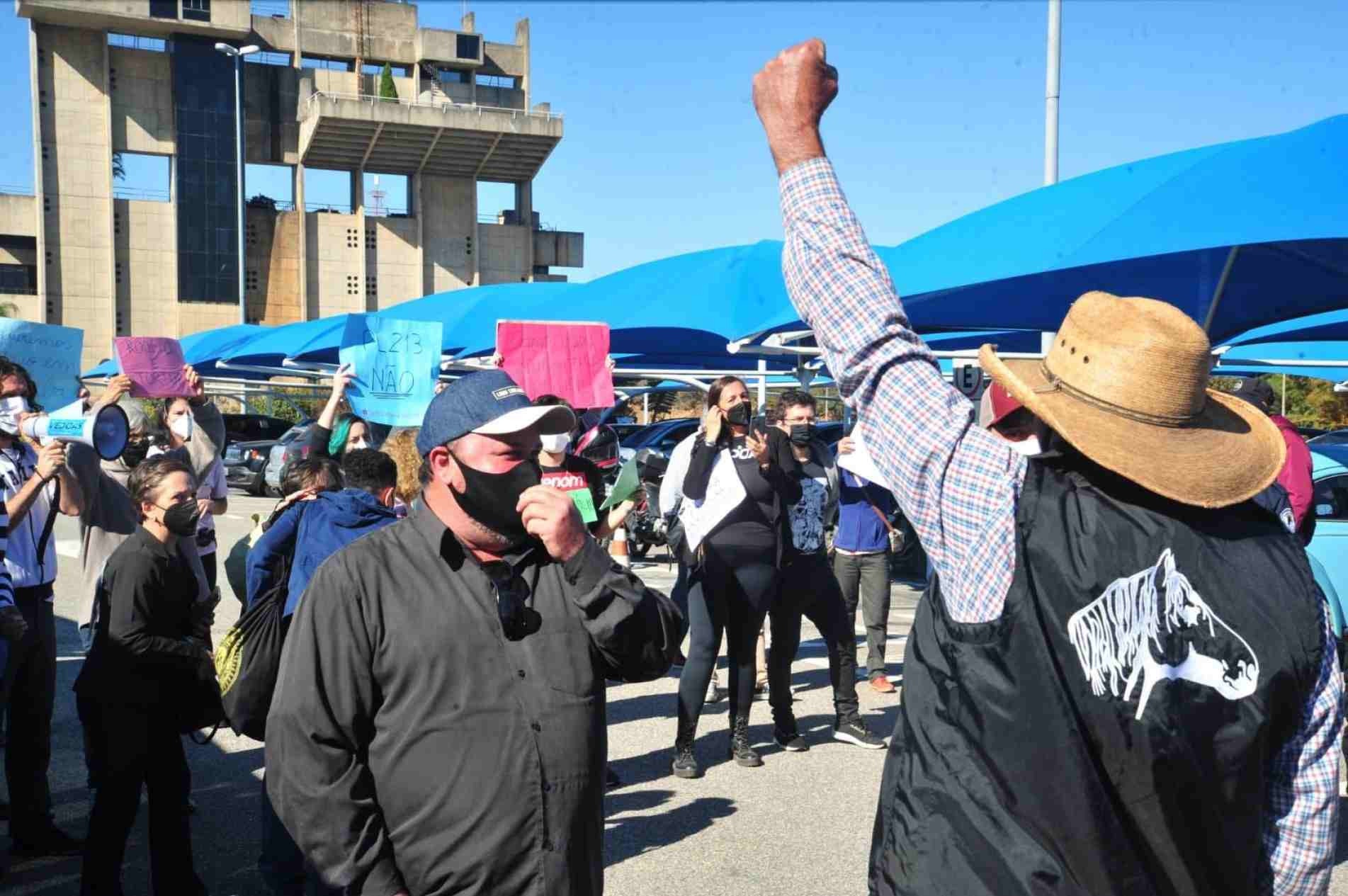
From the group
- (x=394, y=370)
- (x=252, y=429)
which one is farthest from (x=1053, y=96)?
(x=252, y=429)

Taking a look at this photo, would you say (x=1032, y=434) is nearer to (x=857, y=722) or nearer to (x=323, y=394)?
(x=857, y=722)

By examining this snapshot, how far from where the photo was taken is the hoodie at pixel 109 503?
19.0 ft

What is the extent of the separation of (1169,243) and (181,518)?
4869 millimetres

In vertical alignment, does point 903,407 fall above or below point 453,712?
above

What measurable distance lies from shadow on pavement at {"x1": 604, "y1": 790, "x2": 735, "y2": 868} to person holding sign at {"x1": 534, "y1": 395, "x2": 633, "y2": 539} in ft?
4.60

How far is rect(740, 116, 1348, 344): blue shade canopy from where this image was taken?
19.9 ft

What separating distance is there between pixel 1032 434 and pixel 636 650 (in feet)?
3.33

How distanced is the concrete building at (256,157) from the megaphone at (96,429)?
5037 centimetres

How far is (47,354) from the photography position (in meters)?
5.15

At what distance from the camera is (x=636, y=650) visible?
263 cm

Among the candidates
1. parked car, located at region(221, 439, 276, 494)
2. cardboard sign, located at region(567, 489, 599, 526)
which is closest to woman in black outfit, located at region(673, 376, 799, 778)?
cardboard sign, located at region(567, 489, 599, 526)

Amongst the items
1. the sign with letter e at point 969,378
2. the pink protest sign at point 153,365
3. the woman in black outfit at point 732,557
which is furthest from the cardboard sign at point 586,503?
the sign with letter e at point 969,378

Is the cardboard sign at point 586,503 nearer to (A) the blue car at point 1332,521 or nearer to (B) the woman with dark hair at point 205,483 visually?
(B) the woman with dark hair at point 205,483

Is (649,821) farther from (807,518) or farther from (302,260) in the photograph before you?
(302,260)
